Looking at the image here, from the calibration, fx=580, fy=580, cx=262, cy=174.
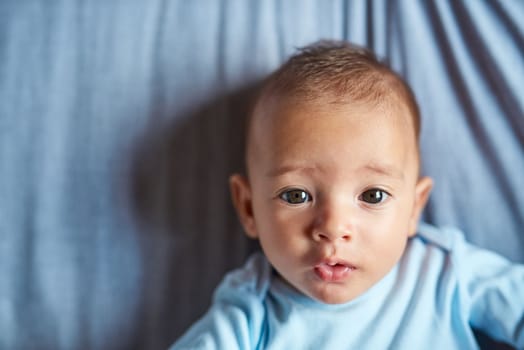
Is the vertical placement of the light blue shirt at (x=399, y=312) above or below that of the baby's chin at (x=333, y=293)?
below

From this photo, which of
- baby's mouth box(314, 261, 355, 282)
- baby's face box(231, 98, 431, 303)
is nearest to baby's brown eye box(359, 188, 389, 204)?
baby's face box(231, 98, 431, 303)

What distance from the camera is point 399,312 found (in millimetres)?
1053

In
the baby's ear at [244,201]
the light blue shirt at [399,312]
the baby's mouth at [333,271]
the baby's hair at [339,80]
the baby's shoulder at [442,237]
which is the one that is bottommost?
the light blue shirt at [399,312]

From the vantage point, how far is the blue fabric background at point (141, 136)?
117 centimetres

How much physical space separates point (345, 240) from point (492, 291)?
0.31 meters

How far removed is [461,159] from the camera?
1.13 m

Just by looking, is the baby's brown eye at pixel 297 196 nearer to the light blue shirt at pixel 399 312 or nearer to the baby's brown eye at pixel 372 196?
the baby's brown eye at pixel 372 196

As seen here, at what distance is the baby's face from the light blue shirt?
8 centimetres

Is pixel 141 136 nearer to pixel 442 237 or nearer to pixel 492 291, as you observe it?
pixel 442 237

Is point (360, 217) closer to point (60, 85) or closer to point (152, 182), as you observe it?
point (152, 182)

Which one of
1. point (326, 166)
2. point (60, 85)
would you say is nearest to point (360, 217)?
point (326, 166)

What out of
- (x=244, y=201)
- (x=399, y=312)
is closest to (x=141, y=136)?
(x=244, y=201)

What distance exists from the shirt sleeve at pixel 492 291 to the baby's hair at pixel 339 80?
0.83 ft

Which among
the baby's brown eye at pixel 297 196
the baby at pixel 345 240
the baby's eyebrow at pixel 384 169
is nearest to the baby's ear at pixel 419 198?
the baby at pixel 345 240
